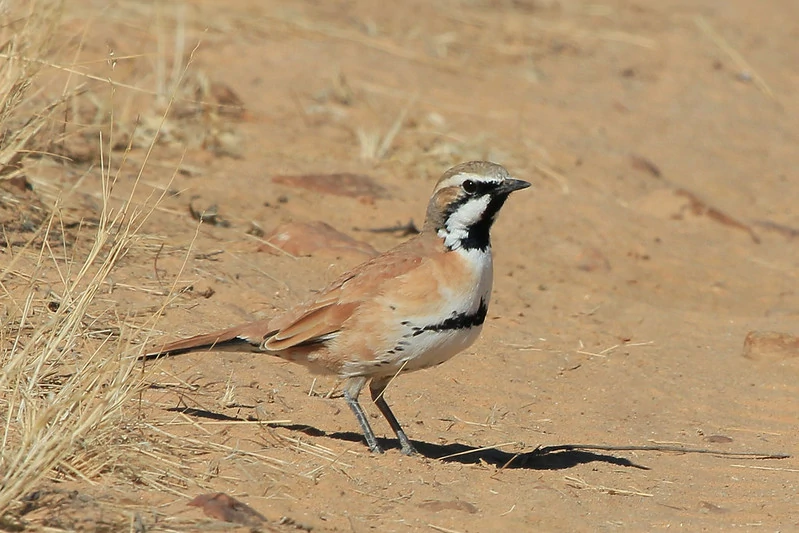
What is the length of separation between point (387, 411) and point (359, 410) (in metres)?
0.19

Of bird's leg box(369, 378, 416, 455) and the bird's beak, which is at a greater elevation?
the bird's beak

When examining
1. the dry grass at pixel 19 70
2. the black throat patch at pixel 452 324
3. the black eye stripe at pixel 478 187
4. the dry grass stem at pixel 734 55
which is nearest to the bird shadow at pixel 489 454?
the black throat patch at pixel 452 324

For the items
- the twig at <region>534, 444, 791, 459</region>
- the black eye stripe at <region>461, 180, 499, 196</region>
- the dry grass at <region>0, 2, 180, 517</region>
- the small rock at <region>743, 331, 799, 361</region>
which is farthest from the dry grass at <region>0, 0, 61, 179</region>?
the small rock at <region>743, 331, 799, 361</region>

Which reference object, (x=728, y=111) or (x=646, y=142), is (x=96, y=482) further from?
(x=728, y=111)

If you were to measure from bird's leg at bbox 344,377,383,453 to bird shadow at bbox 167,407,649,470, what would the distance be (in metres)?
0.16

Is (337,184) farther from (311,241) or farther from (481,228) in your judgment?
(481,228)

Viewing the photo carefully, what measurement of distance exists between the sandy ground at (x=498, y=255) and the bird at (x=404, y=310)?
0.35m

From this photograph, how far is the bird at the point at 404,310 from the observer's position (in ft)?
18.4

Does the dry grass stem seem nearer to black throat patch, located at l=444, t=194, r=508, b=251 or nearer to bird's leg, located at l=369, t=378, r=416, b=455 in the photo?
black throat patch, located at l=444, t=194, r=508, b=251

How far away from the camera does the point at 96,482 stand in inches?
185

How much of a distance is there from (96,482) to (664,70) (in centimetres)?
1246

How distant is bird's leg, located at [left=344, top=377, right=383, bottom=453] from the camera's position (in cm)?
582

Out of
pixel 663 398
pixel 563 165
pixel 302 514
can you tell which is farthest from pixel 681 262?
pixel 302 514

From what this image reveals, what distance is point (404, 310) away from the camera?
5.59 m
